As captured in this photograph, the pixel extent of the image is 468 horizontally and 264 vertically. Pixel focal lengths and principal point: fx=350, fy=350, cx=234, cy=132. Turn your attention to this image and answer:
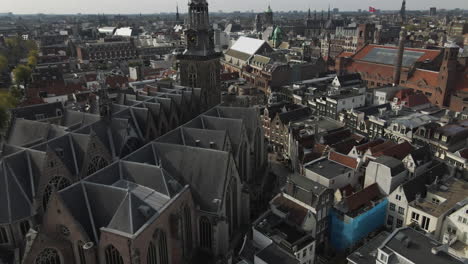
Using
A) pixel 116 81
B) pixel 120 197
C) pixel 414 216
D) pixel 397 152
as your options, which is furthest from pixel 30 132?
pixel 116 81

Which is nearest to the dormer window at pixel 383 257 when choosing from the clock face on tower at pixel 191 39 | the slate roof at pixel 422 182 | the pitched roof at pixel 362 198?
the pitched roof at pixel 362 198

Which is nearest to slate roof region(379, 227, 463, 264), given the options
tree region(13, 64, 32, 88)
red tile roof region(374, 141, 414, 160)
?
red tile roof region(374, 141, 414, 160)

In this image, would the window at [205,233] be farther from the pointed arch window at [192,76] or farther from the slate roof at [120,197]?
the pointed arch window at [192,76]

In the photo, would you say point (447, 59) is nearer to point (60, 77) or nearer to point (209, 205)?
point (209, 205)

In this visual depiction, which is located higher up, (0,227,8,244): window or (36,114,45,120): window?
(36,114,45,120): window

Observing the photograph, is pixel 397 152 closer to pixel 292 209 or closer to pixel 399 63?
pixel 292 209

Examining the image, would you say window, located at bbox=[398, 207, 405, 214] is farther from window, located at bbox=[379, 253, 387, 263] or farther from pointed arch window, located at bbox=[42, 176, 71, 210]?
pointed arch window, located at bbox=[42, 176, 71, 210]
